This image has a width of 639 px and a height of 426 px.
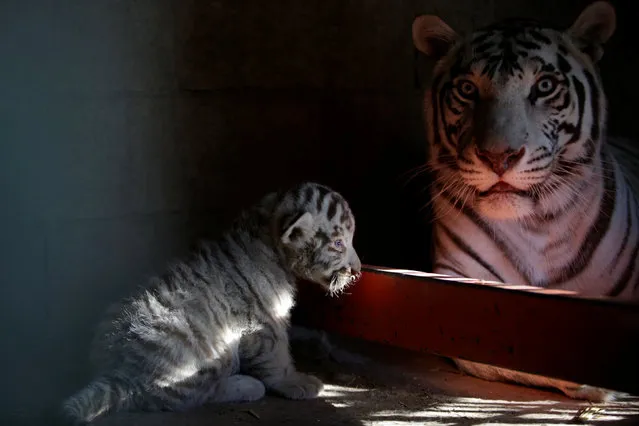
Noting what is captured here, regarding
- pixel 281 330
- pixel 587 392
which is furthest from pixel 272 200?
pixel 587 392

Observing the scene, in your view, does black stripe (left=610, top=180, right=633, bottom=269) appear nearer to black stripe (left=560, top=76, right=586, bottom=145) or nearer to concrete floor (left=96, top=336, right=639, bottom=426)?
black stripe (left=560, top=76, right=586, bottom=145)

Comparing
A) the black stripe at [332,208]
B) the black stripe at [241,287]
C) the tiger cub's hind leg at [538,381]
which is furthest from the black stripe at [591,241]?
the black stripe at [241,287]

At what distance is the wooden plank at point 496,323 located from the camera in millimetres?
3006

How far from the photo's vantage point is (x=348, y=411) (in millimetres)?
3420

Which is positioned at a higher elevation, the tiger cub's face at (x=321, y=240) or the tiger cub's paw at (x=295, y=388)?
the tiger cub's face at (x=321, y=240)

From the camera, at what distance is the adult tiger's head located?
3707mm

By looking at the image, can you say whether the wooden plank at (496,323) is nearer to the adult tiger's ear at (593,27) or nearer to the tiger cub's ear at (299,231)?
the tiger cub's ear at (299,231)

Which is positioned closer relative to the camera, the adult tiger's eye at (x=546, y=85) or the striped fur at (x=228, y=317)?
the striped fur at (x=228, y=317)

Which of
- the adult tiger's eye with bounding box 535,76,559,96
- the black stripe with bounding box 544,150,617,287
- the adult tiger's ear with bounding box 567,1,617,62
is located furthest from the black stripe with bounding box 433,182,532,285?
the adult tiger's ear with bounding box 567,1,617,62

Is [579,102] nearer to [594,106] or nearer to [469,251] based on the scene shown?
[594,106]

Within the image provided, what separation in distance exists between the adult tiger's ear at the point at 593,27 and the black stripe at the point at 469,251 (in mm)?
939

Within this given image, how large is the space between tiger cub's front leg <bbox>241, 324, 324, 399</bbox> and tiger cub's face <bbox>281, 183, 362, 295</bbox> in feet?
0.86

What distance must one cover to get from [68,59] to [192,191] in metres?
0.83

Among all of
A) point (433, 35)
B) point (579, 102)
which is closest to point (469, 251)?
point (579, 102)
